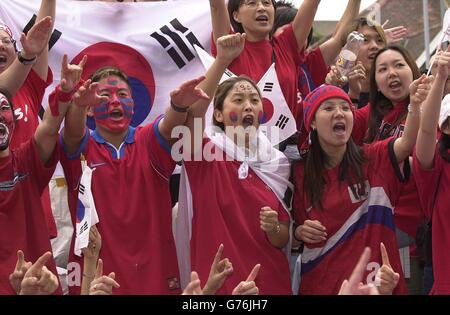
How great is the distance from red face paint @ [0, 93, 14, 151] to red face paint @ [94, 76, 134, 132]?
0.56 m

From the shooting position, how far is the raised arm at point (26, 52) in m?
5.48

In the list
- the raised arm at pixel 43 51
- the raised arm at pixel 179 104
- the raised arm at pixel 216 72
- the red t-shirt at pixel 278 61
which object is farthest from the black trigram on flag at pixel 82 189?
the red t-shirt at pixel 278 61

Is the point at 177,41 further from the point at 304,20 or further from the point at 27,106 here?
the point at 27,106

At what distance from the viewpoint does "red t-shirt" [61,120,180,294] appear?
541cm

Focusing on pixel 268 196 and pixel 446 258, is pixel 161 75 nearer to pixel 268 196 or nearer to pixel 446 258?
pixel 268 196

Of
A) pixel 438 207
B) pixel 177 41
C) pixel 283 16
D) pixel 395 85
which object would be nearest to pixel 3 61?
pixel 177 41

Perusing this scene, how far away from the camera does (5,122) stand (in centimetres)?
524

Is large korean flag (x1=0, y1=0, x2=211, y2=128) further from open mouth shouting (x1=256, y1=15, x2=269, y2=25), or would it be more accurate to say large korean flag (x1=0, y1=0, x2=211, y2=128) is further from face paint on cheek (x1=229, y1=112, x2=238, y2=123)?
face paint on cheek (x1=229, y1=112, x2=238, y2=123)

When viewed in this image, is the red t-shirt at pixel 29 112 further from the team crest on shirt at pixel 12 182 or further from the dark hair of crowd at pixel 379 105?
the dark hair of crowd at pixel 379 105

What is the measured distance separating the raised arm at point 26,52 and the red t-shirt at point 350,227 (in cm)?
165

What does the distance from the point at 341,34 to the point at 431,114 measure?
1.55 m

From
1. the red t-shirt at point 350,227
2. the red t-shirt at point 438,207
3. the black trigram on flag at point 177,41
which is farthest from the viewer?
the black trigram on flag at point 177,41

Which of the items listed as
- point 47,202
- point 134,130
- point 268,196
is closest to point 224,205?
point 268,196
